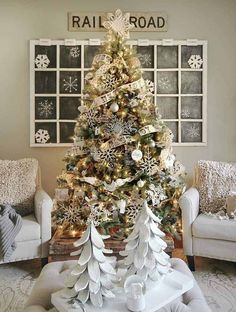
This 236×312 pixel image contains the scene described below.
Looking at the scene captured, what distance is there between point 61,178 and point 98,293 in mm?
1788

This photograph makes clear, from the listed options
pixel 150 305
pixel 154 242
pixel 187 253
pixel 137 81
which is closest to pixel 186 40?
pixel 137 81

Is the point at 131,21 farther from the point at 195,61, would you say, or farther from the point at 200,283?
the point at 200,283

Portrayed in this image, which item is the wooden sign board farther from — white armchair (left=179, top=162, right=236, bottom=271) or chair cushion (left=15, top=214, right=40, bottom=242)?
chair cushion (left=15, top=214, right=40, bottom=242)

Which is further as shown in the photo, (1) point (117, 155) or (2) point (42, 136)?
(2) point (42, 136)

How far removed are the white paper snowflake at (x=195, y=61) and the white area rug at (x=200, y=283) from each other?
209 centimetres

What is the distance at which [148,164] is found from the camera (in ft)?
→ 10.2

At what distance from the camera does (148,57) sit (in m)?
3.84

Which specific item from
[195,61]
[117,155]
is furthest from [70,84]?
[195,61]

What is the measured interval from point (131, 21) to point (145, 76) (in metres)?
0.63

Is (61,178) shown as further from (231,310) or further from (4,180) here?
(231,310)

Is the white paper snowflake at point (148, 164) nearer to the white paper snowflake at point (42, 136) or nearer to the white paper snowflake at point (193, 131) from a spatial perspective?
the white paper snowflake at point (193, 131)

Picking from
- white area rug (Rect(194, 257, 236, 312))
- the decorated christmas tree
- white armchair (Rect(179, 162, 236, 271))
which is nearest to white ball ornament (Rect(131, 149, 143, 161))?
the decorated christmas tree

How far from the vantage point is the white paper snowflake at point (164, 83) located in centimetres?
387

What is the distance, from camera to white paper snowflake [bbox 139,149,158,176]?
122 inches
